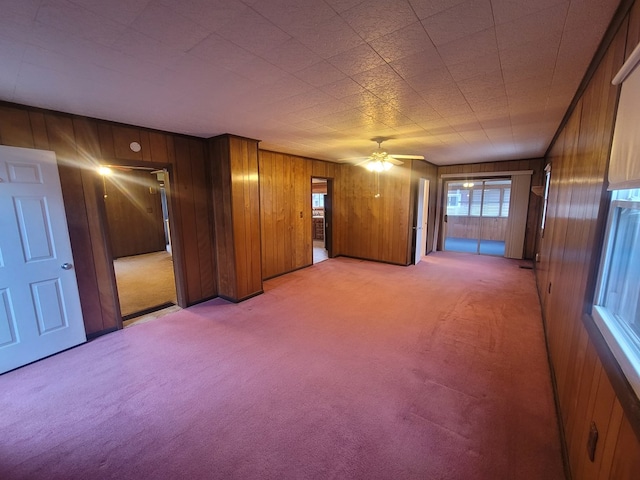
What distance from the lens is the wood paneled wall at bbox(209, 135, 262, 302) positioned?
374 cm

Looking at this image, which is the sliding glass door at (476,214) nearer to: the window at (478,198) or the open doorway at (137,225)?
the window at (478,198)

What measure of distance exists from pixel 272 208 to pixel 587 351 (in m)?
4.60

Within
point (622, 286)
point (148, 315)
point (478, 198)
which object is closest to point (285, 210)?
point (148, 315)

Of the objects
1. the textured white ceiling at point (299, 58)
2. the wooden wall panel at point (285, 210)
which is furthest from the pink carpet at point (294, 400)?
the textured white ceiling at point (299, 58)

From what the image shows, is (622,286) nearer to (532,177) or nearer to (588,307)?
(588,307)

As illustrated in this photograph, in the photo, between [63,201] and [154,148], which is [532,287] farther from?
[63,201]

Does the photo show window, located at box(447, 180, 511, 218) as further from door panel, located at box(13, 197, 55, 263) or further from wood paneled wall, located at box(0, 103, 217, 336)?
door panel, located at box(13, 197, 55, 263)

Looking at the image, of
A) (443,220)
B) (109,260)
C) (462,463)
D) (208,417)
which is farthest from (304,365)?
(443,220)

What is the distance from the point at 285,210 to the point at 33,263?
365 centimetres

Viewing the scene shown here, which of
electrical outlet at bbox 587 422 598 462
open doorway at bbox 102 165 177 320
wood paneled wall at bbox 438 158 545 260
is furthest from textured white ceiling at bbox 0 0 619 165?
wood paneled wall at bbox 438 158 545 260

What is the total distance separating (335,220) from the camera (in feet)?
22.8

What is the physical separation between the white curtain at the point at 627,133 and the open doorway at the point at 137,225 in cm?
577

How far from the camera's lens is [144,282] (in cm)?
504

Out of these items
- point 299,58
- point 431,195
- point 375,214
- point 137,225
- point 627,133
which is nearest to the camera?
point 627,133
